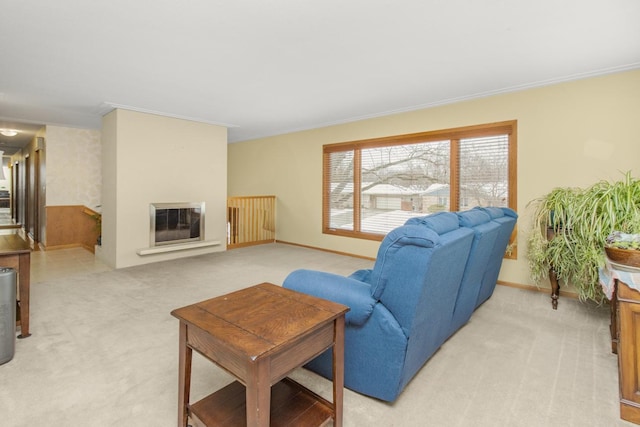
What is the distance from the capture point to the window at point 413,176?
4.08 meters

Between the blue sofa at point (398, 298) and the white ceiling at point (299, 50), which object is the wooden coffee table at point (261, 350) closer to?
the blue sofa at point (398, 298)

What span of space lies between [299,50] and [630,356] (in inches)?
122

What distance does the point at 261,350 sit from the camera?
1021 millimetres

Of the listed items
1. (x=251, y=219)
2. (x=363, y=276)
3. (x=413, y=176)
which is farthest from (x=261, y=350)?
(x=251, y=219)

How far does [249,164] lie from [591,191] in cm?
638

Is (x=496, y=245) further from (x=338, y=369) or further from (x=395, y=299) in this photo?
(x=338, y=369)

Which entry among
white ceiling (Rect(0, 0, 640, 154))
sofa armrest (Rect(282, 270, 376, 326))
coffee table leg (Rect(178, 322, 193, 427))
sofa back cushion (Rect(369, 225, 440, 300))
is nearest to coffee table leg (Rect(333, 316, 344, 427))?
sofa armrest (Rect(282, 270, 376, 326))

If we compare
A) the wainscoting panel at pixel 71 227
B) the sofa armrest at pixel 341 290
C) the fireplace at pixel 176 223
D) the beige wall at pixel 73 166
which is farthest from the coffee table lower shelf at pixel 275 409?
the beige wall at pixel 73 166

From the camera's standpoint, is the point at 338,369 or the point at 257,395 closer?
the point at 257,395

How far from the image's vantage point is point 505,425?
1.57 metres

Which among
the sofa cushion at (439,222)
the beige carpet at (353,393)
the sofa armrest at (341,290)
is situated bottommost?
the beige carpet at (353,393)

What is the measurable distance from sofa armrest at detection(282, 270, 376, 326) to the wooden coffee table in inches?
8.4

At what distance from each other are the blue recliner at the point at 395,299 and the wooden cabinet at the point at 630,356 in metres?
0.84

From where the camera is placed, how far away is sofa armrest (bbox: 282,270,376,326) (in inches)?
63.7
